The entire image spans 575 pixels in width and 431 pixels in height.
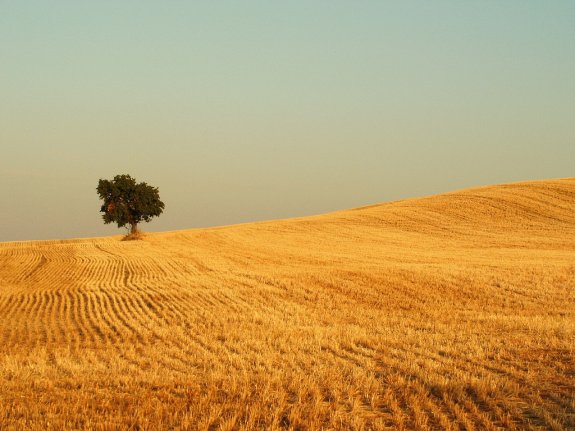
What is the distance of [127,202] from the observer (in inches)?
2601

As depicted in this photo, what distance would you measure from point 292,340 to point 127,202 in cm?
5560

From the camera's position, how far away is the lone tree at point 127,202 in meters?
65.3

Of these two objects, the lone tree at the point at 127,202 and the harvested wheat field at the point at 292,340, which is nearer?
the harvested wheat field at the point at 292,340

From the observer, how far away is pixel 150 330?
16.6 metres

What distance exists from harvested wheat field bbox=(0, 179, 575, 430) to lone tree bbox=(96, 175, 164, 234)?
2347cm

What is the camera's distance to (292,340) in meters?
13.6

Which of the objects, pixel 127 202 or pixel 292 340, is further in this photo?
pixel 127 202

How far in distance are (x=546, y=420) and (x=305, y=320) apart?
10.6m

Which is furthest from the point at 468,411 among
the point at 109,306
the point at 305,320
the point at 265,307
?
the point at 109,306

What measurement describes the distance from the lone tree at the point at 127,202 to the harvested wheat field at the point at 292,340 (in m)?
23.5

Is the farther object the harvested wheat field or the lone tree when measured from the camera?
the lone tree

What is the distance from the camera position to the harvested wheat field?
24.9 ft

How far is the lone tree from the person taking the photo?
6531 centimetres

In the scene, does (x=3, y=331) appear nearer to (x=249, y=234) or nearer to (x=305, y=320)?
(x=305, y=320)
